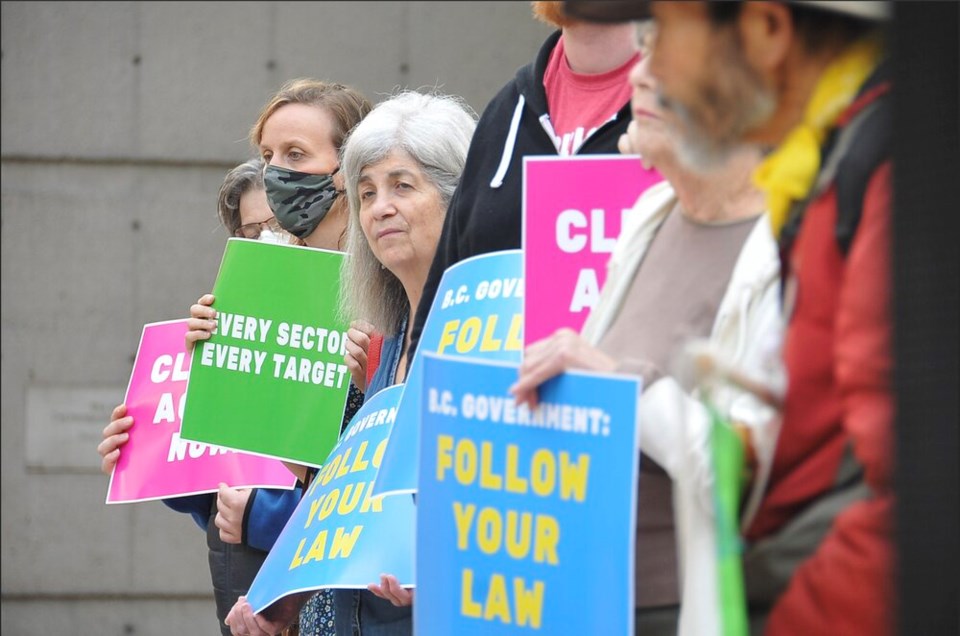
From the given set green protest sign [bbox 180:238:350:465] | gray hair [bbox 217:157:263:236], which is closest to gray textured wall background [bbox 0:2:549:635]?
gray hair [bbox 217:157:263:236]

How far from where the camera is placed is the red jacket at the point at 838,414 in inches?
56.4

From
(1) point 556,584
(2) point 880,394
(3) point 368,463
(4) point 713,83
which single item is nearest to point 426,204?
(3) point 368,463

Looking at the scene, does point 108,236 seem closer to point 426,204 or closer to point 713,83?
point 426,204

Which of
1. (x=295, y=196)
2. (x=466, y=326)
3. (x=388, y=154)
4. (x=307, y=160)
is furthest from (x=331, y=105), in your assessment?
(x=466, y=326)

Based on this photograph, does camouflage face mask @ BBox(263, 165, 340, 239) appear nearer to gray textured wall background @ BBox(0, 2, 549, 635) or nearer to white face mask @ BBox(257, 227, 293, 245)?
white face mask @ BBox(257, 227, 293, 245)

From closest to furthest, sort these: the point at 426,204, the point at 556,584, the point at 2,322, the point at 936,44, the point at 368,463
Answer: the point at 936,44 < the point at 556,584 < the point at 368,463 < the point at 426,204 < the point at 2,322

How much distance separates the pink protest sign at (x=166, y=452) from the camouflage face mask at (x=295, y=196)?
38cm

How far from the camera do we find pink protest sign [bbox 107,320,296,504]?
392 cm

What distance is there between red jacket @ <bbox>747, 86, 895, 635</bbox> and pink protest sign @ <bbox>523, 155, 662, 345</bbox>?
2.44 ft

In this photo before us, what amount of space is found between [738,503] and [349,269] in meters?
2.13

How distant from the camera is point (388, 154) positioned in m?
3.46

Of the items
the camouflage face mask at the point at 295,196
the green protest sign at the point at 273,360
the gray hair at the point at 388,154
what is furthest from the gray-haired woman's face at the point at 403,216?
the camouflage face mask at the point at 295,196

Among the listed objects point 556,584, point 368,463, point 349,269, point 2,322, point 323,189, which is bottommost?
point 556,584

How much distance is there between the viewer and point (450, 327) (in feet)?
8.84
